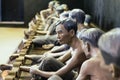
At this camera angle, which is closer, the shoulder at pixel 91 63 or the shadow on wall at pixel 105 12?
the shoulder at pixel 91 63

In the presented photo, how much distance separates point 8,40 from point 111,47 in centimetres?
898

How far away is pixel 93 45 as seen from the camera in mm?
2564

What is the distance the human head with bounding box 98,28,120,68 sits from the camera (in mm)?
1341

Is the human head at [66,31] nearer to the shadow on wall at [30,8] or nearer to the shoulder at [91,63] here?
the shoulder at [91,63]

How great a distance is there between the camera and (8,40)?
1019 centimetres

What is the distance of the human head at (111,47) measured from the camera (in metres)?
1.34

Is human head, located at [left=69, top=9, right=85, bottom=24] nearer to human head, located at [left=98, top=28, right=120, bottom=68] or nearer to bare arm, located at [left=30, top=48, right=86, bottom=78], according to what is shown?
bare arm, located at [left=30, top=48, right=86, bottom=78]

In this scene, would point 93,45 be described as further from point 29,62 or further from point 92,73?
point 29,62

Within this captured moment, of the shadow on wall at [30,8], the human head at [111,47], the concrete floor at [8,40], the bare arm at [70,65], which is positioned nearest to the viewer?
the human head at [111,47]

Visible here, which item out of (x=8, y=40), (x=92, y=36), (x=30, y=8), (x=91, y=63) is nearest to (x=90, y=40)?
(x=92, y=36)

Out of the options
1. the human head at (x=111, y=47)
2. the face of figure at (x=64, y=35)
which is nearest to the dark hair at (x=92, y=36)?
the face of figure at (x=64, y=35)

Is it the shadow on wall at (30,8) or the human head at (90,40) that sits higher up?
the human head at (90,40)

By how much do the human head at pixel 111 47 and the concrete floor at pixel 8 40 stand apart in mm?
6234

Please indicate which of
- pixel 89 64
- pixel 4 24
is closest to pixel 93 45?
pixel 89 64
